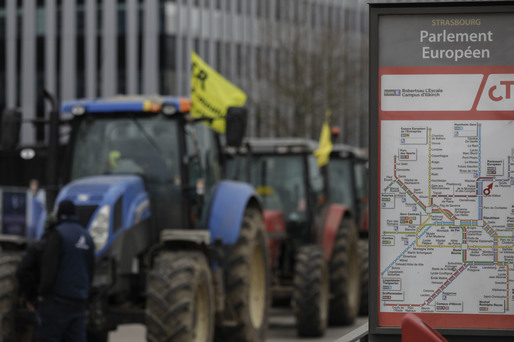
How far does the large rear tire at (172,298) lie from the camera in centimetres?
959

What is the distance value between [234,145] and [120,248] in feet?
5.00

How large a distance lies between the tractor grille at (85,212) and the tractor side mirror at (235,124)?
1507 mm

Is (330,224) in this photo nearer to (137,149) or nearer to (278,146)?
(278,146)

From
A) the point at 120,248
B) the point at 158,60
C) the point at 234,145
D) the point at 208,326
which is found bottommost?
the point at 208,326

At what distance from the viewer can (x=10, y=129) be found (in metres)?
10.4

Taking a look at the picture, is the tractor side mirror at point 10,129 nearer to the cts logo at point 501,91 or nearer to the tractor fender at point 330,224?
the cts logo at point 501,91

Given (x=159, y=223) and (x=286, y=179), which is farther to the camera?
(x=286, y=179)

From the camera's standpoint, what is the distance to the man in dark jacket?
9258 mm

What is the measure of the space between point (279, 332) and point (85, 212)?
5.80 meters

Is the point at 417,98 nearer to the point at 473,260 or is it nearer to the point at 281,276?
the point at 473,260

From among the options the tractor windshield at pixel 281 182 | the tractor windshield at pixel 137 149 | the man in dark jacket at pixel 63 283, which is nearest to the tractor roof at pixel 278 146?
the tractor windshield at pixel 281 182

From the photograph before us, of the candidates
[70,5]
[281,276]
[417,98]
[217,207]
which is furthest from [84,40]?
[417,98]

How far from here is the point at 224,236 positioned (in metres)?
11.5

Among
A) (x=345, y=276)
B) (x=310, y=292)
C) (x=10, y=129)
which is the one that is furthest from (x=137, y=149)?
(x=345, y=276)
